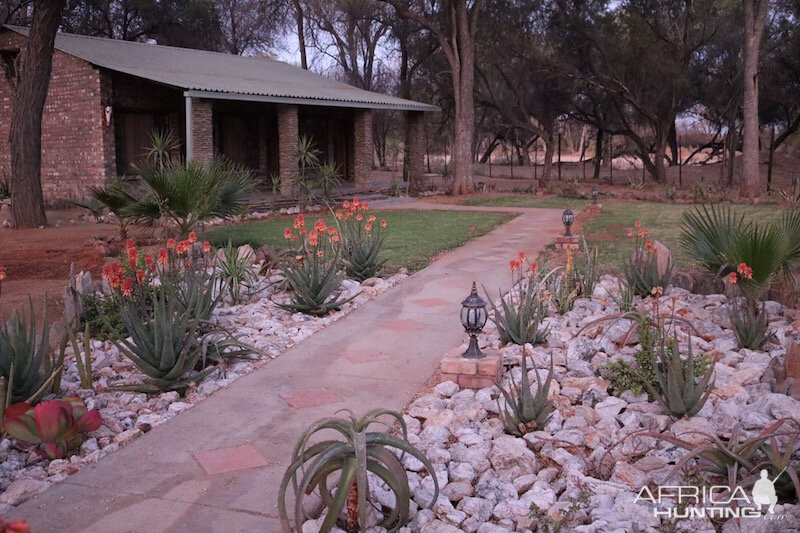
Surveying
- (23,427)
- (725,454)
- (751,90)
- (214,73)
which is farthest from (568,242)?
(751,90)

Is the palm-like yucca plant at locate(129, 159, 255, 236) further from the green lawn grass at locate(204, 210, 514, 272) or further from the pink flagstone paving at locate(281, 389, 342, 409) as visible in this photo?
the pink flagstone paving at locate(281, 389, 342, 409)

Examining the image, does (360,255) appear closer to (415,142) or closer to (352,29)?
(415,142)

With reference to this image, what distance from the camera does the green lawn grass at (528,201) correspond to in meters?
19.1

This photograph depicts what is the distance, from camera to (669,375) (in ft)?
14.1

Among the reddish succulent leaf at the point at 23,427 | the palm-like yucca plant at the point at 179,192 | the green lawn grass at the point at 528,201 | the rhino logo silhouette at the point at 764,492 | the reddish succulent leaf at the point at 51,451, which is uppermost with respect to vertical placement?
the palm-like yucca plant at the point at 179,192

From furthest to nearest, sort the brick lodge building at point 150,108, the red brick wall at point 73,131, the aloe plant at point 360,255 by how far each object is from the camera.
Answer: the red brick wall at point 73,131
the brick lodge building at point 150,108
the aloe plant at point 360,255

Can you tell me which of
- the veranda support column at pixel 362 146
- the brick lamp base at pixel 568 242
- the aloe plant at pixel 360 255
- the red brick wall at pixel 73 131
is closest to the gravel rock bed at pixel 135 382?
the aloe plant at pixel 360 255

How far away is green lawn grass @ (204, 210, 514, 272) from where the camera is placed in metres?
10.7

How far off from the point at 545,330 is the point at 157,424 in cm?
293

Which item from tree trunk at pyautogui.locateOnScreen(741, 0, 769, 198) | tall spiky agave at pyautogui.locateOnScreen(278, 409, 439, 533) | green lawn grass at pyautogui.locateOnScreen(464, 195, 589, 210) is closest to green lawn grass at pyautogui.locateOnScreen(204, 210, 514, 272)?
green lawn grass at pyautogui.locateOnScreen(464, 195, 589, 210)

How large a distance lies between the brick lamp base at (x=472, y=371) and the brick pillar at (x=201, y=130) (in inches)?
497

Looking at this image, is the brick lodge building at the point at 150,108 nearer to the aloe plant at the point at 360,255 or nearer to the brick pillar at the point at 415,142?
the brick pillar at the point at 415,142

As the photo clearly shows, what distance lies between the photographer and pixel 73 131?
18750mm

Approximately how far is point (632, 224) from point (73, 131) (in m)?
13.3
